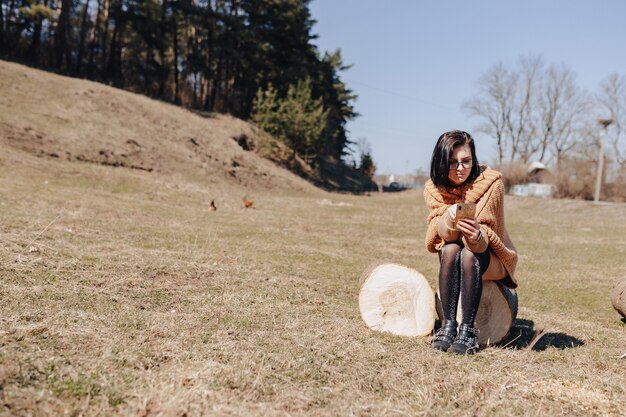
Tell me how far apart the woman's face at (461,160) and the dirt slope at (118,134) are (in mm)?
15561

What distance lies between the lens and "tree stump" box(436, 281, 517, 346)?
13.1 feet

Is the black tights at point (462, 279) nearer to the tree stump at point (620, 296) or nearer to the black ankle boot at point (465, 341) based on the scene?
the black ankle boot at point (465, 341)

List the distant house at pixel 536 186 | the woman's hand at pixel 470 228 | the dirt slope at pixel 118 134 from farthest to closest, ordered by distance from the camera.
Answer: the distant house at pixel 536 186, the dirt slope at pixel 118 134, the woman's hand at pixel 470 228

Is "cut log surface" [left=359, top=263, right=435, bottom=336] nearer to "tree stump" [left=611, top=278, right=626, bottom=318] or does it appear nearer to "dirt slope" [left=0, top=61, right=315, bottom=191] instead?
"tree stump" [left=611, top=278, right=626, bottom=318]

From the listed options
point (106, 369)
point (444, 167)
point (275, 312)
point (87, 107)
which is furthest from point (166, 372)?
point (87, 107)

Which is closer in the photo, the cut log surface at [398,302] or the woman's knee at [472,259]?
the woman's knee at [472,259]

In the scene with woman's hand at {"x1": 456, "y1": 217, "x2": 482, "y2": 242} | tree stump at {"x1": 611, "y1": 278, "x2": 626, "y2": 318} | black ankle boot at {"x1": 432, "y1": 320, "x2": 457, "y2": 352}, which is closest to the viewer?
woman's hand at {"x1": 456, "y1": 217, "x2": 482, "y2": 242}

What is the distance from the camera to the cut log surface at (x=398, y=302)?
409 centimetres

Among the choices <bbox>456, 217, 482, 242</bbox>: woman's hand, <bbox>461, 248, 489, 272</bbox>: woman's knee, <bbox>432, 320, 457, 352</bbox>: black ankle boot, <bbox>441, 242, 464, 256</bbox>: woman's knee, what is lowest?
<bbox>432, 320, 457, 352</bbox>: black ankle boot

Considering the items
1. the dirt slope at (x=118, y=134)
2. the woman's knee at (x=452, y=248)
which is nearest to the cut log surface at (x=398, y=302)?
the woman's knee at (x=452, y=248)

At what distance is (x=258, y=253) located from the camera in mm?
7781

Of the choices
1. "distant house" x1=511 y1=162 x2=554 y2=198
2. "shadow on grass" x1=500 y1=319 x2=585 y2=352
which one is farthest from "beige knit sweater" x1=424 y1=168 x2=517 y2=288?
"distant house" x1=511 y1=162 x2=554 y2=198

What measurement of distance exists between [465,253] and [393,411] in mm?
1551

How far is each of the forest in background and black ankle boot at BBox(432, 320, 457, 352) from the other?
91.1 ft
